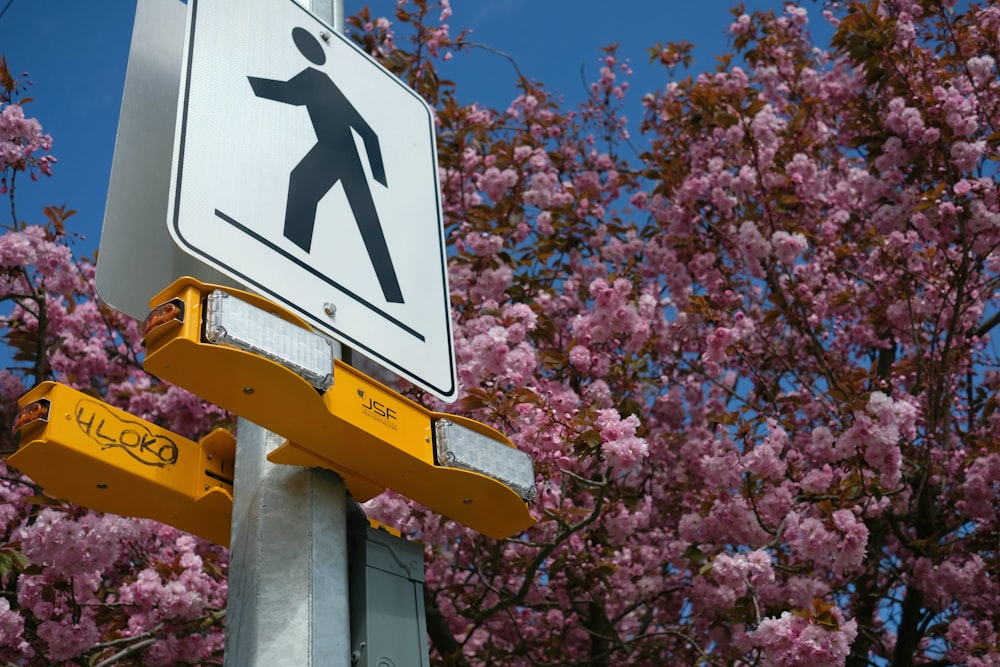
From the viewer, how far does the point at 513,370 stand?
410 centimetres

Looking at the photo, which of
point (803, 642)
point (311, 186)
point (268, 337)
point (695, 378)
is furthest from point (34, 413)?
point (695, 378)

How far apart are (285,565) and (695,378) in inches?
205

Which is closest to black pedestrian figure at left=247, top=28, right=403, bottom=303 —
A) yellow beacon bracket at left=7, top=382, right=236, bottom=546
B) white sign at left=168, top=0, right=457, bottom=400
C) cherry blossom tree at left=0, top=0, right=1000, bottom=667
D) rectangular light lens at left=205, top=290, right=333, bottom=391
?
white sign at left=168, top=0, right=457, bottom=400

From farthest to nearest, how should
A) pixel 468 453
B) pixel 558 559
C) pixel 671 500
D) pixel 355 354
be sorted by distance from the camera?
pixel 671 500 < pixel 558 559 < pixel 355 354 < pixel 468 453

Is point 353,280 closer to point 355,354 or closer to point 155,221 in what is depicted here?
point 355,354

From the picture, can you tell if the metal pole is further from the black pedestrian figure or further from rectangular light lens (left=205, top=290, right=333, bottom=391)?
the black pedestrian figure

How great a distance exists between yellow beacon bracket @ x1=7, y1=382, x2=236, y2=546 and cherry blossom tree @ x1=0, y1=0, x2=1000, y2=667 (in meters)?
1.97

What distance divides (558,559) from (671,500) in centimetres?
141

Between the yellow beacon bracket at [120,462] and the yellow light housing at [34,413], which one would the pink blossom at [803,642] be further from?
the yellow light housing at [34,413]

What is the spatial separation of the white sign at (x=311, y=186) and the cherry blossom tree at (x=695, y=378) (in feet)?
6.00

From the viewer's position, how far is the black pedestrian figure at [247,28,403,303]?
1615mm

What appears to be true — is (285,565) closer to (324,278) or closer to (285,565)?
(285,565)

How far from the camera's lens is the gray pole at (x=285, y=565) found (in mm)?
1304

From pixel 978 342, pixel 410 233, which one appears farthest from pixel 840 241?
pixel 410 233
